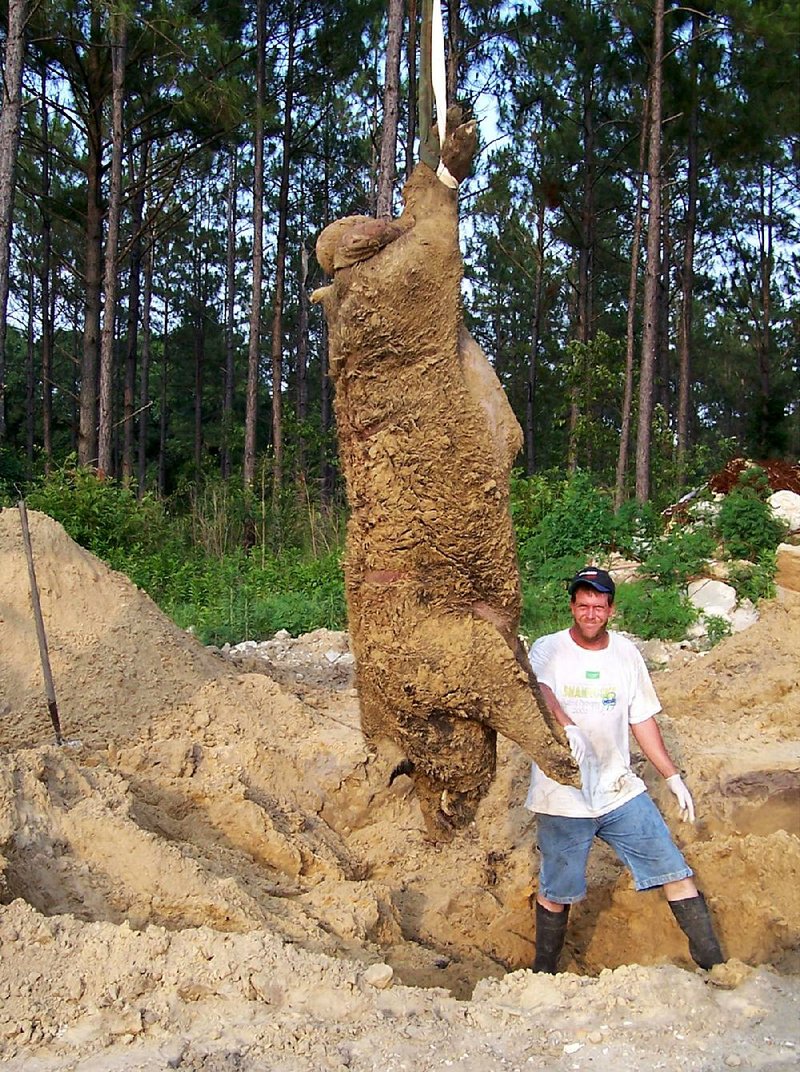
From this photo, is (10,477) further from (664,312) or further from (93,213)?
(664,312)

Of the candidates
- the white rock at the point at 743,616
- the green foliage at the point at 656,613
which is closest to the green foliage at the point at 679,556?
the green foliage at the point at 656,613

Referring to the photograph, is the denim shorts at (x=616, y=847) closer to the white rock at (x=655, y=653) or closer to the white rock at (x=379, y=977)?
the white rock at (x=379, y=977)

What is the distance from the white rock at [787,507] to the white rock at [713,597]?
1674 mm

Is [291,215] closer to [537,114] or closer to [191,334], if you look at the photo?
[191,334]

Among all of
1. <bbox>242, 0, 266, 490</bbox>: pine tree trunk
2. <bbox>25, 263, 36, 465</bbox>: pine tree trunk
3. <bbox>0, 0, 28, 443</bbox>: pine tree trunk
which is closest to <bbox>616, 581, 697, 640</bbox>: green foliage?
<bbox>242, 0, 266, 490</bbox>: pine tree trunk

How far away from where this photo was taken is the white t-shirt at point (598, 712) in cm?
379

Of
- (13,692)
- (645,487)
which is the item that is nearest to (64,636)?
(13,692)

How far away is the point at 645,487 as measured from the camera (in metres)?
14.1

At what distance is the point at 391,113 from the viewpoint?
40.7ft

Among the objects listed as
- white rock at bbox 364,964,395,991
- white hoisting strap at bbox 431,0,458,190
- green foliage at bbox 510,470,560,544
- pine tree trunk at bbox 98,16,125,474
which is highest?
pine tree trunk at bbox 98,16,125,474

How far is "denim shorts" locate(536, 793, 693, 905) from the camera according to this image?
12.2 feet

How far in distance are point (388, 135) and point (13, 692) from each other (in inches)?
371

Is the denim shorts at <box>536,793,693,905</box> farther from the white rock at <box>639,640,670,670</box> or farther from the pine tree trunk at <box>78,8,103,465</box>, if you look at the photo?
the pine tree trunk at <box>78,8,103,465</box>

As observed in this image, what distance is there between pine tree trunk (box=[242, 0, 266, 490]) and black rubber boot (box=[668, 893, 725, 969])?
12591mm
